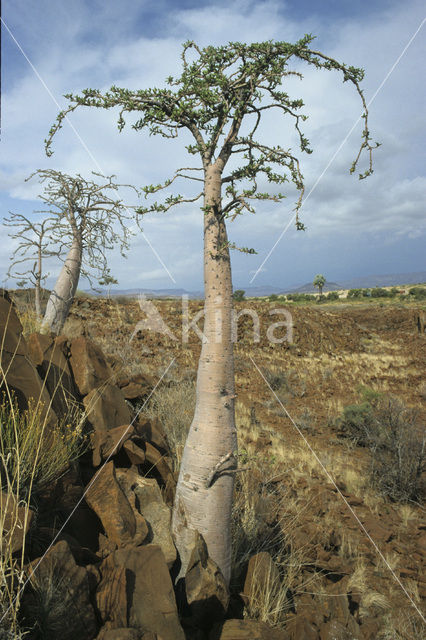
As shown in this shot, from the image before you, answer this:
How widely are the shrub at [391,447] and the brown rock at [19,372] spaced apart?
172 inches

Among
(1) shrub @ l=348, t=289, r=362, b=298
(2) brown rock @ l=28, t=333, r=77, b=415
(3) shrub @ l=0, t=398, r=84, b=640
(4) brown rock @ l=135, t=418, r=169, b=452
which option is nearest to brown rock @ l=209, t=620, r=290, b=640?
(3) shrub @ l=0, t=398, r=84, b=640

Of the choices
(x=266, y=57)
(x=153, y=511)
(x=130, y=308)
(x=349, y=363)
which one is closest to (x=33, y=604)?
(x=153, y=511)

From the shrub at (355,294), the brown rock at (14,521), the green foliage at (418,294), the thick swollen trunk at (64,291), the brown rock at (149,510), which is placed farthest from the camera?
the shrub at (355,294)

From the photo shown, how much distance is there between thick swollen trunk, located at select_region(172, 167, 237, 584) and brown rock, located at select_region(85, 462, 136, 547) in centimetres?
34

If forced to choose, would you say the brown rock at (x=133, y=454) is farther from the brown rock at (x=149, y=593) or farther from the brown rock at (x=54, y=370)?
the brown rock at (x=149, y=593)

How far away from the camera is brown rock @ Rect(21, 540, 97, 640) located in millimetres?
1851

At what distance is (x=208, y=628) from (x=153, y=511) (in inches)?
30.6

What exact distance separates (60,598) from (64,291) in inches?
249

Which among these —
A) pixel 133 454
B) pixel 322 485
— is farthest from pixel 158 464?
pixel 322 485

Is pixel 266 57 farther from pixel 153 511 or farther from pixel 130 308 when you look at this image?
pixel 130 308

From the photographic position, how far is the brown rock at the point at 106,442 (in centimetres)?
319

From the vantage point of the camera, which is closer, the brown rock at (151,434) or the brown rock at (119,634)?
the brown rock at (119,634)

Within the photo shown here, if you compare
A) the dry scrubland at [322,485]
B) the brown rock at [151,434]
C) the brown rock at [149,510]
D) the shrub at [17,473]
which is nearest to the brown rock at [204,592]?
the brown rock at [149,510]

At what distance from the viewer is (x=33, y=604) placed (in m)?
1.87
